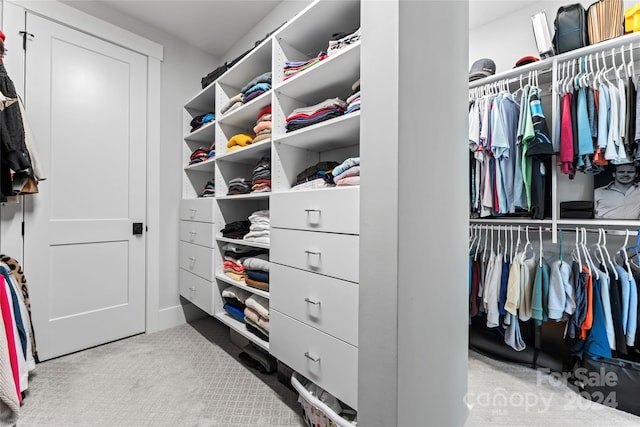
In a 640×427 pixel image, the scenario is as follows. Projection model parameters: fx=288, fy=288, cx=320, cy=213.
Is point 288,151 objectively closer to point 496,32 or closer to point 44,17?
point 496,32

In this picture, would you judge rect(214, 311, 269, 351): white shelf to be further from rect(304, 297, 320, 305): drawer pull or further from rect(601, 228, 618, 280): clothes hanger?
rect(601, 228, 618, 280): clothes hanger

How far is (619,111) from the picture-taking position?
5.01 feet

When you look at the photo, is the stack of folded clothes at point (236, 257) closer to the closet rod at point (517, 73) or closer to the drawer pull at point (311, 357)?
the drawer pull at point (311, 357)

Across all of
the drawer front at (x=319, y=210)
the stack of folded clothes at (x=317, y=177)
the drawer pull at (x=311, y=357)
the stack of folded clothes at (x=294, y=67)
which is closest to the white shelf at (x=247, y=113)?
the stack of folded clothes at (x=294, y=67)

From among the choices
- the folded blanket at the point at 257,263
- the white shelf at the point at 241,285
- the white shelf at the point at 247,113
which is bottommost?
the white shelf at the point at 241,285

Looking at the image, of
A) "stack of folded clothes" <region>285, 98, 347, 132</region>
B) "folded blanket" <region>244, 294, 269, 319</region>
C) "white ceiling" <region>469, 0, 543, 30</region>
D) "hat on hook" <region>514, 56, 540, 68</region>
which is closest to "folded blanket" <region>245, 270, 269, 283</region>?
"folded blanket" <region>244, 294, 269, 319</region>

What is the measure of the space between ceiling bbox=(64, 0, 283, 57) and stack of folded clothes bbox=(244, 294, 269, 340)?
216cm

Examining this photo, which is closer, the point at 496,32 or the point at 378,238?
the point at 378,238

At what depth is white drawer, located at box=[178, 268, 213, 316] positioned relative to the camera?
2.13 m

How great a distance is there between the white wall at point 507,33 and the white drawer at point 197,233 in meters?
2.39

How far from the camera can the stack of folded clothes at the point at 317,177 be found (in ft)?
4.85

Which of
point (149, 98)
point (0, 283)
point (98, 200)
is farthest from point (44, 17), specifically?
point (0, 283)

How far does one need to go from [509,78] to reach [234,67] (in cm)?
187

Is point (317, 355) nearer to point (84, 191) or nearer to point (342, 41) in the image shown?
point (342, 41)
